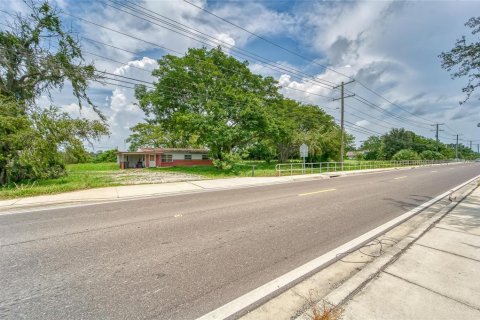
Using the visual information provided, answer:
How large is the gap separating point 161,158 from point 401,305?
33.2 metres

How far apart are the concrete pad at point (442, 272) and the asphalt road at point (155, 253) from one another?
1117mm

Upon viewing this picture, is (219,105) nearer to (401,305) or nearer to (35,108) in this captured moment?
(35,108)

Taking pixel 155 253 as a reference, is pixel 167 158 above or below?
above

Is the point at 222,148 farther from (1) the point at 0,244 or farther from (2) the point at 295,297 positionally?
(2) the point at 295,297

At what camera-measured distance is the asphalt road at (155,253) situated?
95.4 inches

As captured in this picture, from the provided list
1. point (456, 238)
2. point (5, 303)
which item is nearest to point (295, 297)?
point (5, 303)

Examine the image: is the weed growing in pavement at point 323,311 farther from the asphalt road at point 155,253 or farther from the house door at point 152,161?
the house door at point 152,161

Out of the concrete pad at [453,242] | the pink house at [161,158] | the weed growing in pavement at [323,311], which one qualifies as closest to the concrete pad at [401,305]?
the weed growing in pavement at [323,311]

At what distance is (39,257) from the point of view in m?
3.54

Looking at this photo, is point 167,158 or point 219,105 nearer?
point 219,105

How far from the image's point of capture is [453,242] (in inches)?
156

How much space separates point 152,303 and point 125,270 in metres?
0.98

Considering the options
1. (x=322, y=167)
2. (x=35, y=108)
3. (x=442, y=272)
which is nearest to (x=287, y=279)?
(x=442, y=272)

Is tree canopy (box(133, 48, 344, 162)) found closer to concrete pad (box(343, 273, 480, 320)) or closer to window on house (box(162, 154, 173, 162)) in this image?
window on house (box(162, 154, 173, 162))
